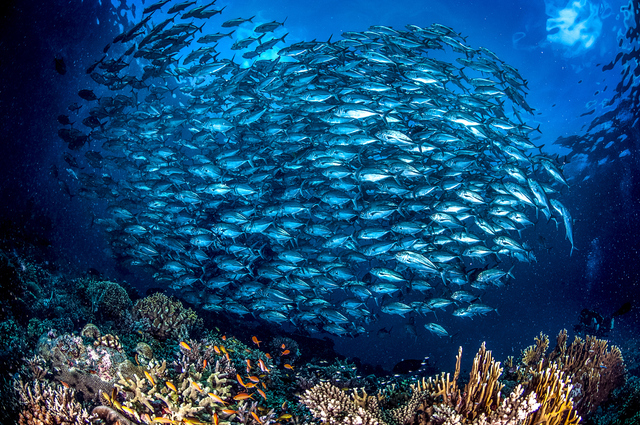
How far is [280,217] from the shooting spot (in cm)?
793

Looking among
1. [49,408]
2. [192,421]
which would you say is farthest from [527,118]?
[49,408]

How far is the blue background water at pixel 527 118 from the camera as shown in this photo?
584 inches

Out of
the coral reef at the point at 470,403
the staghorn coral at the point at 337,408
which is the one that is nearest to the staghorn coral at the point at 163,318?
the staghorn coral at the point at 337,408

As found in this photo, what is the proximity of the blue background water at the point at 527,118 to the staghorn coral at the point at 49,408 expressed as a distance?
12.1 metres

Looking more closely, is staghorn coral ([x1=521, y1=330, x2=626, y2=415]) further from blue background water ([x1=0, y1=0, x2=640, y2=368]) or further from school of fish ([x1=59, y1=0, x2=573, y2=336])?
blue background water ([x1=0, y1=0, x2=640, y2=368])

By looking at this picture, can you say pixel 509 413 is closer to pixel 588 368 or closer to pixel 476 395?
pixel 476 395

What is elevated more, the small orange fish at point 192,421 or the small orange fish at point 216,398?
the small orange fish at point 216,398

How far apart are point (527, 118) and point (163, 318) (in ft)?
79.0

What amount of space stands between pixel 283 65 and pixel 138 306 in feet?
22.8

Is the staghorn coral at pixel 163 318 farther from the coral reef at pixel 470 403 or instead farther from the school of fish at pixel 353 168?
the coral reef at pixel 470 403

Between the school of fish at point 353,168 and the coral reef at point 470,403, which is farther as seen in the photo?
the school of fish at point 353,168

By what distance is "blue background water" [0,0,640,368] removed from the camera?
14.8 meters

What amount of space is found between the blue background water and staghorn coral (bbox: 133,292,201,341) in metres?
9.21

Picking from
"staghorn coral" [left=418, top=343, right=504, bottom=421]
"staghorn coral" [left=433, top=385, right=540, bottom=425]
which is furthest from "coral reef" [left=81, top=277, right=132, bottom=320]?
"staghorn coral" [left=433, top=385, right=540, bottom=425]
